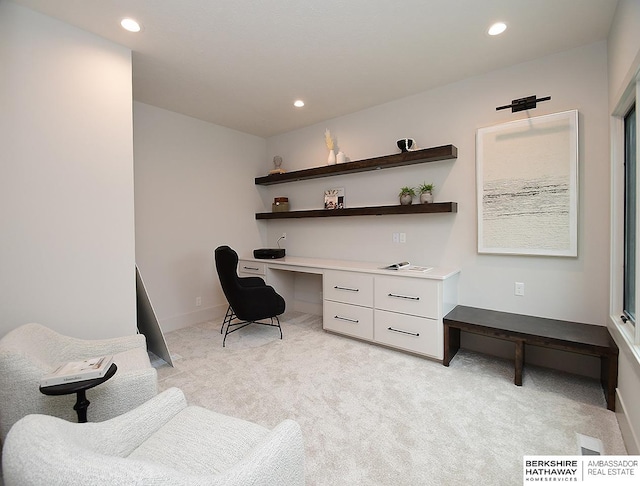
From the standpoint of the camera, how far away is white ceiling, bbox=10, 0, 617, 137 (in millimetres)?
2047

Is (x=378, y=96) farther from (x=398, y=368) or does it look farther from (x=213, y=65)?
(x=398, y=368)

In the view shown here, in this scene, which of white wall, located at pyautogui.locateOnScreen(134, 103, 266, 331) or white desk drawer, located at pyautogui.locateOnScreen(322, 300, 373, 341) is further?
white wall, located at pyautogui.locateOnScreen(134, 103, 266, 331)

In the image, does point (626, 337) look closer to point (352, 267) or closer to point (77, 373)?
point (352, 267)

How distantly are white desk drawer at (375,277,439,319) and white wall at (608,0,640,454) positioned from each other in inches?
47.9

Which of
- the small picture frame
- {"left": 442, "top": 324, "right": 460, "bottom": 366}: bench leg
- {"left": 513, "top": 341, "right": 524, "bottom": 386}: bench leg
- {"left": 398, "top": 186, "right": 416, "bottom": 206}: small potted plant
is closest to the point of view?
{"left": 513, "top": 341, "right": 524, "bottom": 386}: bench leg

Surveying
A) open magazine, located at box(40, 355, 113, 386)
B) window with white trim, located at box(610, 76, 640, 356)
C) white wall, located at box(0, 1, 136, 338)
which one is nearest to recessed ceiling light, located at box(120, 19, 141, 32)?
white wall, located at box(0, 1, 136, 338)

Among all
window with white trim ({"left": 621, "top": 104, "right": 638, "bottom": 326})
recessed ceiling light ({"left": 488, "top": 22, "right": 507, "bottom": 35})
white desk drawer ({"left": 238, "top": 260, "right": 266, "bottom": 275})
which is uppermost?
recessed ceiling light ({"left": 488, "top": 22, "right": 507, "bottom": 35})

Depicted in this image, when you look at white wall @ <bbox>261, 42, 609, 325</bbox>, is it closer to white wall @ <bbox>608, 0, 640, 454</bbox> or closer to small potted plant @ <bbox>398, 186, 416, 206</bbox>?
small potted plant @ <bbox>398, 186, 416, 206</bbox>

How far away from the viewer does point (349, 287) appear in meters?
3.37

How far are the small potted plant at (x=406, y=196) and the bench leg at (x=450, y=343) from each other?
1353 millimetres

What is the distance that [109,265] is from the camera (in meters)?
2.39

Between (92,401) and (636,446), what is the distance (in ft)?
9.15

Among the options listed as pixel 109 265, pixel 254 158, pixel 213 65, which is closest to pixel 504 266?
pixel 213 65

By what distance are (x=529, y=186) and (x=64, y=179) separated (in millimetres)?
3704
